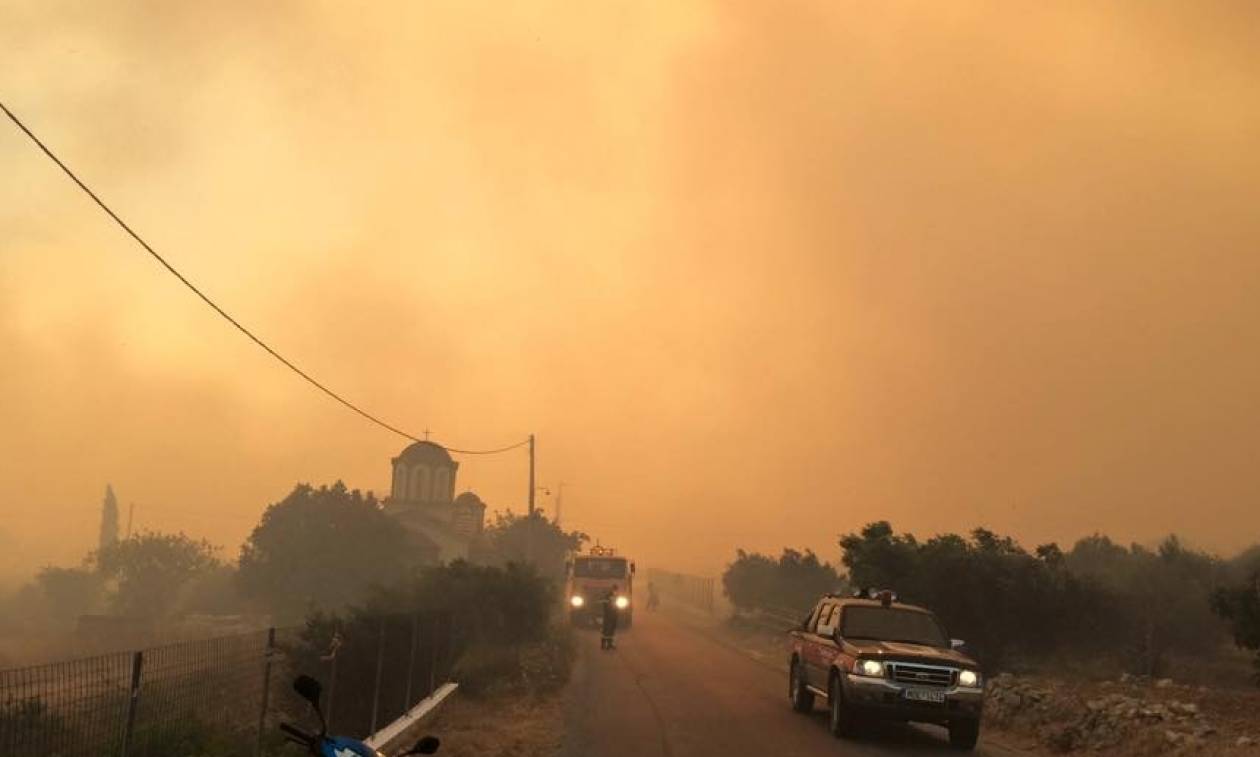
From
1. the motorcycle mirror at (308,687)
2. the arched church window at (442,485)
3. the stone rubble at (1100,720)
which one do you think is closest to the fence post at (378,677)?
the motorcycle mirror at (308,687)

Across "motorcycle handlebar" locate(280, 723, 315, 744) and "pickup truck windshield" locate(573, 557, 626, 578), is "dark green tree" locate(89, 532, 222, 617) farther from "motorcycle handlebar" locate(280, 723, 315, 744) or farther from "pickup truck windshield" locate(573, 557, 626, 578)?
"motorcycle handlebar" locate(280, 723, 315, 744)

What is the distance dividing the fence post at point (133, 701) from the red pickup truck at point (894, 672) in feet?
37.1

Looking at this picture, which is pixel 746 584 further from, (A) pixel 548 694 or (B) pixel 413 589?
(A) pixel 548 694

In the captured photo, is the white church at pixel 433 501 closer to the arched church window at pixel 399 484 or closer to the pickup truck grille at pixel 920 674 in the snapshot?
the arched church window at pixel 399 484

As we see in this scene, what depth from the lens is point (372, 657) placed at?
47.3ft

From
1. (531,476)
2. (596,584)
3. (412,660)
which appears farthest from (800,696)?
(531,476)

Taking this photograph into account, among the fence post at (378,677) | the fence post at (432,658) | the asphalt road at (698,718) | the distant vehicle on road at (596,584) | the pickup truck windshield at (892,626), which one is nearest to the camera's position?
the fence post at (378,677)

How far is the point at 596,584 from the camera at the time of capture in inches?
1925

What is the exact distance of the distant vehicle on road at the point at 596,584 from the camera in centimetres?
4882

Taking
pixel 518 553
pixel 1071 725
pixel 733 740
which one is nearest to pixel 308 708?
pixel 733 740

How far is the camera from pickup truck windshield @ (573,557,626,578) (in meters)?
49.2

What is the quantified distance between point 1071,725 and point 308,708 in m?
12.6

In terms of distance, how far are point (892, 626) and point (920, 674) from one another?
188cm

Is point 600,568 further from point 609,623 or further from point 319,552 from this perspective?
point 319,552
